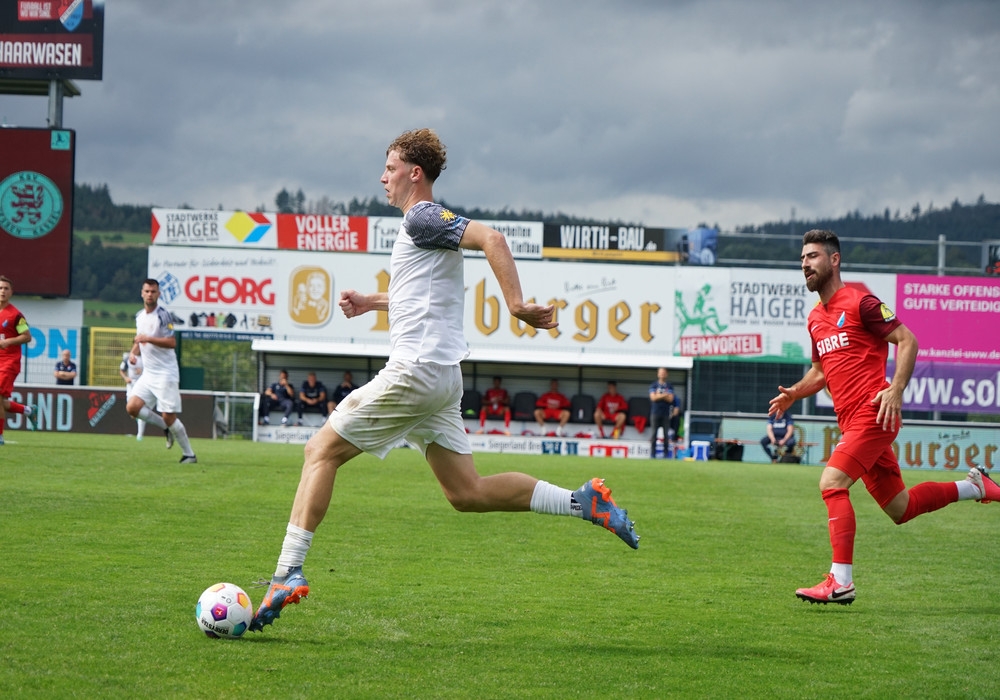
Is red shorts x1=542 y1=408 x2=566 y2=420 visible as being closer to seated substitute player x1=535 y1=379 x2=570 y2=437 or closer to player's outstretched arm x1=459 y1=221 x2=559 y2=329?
seated substitute player x1=535 y1=379 x2=570 y2=437

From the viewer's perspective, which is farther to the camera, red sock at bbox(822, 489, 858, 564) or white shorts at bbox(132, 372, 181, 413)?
white shorts at bbox(132, 372, 181, 413)

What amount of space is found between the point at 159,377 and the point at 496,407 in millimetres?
16287

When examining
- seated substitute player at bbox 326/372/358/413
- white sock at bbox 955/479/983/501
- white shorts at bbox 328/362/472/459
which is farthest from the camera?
seated substitute player at bbox 326/372/358/413

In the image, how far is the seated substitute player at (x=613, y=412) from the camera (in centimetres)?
3038

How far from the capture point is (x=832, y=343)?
23.0 ft

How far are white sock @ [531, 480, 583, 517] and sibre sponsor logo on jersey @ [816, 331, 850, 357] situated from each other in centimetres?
230

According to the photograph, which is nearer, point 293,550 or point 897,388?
point 293,550

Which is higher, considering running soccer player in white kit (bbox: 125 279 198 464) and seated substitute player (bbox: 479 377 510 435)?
running soccer player in white kit (bbox: 125 279 198 464)

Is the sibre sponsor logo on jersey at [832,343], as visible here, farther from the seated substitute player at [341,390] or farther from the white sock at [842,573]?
the seated substitute player at [341,390]

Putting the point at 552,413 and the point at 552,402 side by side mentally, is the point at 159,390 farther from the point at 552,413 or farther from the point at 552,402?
the point at 552,402

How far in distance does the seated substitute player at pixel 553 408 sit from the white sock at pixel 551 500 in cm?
2488

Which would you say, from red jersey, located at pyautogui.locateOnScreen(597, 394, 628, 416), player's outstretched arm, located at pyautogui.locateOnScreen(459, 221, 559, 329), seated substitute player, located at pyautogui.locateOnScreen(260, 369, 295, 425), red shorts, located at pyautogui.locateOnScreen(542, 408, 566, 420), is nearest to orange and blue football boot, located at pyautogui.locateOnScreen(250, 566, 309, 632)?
player's outstretched arm, located at pyautogui.locateOnScreen(459, 221, 559, 329)

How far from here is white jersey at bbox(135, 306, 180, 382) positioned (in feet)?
48.3

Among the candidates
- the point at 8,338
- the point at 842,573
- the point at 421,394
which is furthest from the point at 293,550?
the point at 8,338
